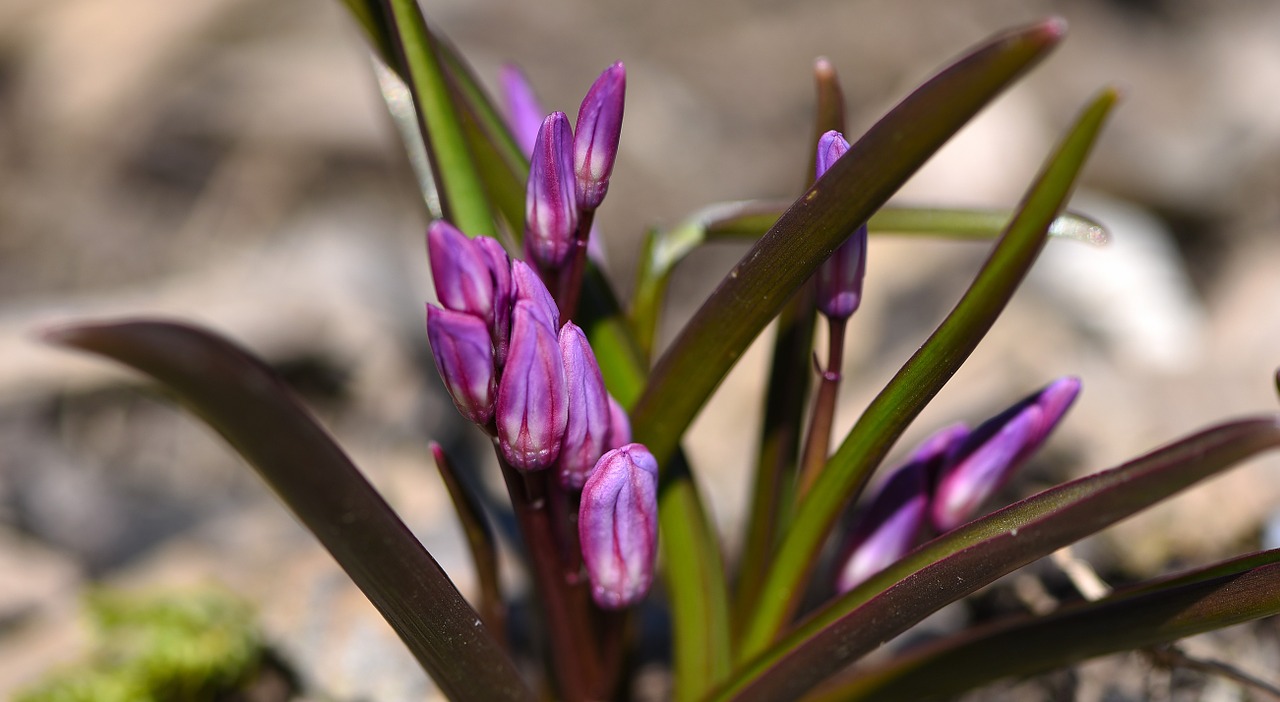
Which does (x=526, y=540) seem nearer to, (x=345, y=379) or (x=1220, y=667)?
(x=1220, y=667)

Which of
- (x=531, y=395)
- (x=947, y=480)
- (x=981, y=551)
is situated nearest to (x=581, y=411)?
(x=531, y=395)

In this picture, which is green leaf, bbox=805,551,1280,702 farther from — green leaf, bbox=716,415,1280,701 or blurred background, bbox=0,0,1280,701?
blurred background, bbox=0,0,1280,701

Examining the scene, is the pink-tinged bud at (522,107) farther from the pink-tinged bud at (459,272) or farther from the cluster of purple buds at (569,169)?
the pink-tinged bud at (459,272)

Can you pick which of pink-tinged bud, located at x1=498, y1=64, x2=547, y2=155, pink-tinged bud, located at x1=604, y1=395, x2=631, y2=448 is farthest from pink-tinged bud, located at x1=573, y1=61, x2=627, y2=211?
pink-tinged bud, located at x1=498, y1=64, x2=547, y2=155

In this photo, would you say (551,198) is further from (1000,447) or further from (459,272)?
(1000,447)

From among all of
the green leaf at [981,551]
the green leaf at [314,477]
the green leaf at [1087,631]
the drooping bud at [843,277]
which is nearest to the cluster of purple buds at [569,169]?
the drooping bud at [843,277]
